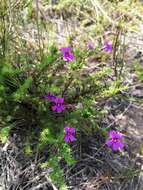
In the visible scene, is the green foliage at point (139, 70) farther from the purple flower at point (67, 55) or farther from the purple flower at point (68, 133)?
the purple flower at point (68, 133)

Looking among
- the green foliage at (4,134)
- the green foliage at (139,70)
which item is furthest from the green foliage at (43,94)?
the green foliage at (139,70)

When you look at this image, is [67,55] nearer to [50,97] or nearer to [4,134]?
[50,97]

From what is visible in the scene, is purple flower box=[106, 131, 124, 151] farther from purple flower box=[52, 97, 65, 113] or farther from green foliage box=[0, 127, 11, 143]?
green foliage box=[0, 127, 11, 143]

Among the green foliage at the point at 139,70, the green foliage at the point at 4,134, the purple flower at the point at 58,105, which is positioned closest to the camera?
the green foliage at the point at 4,134

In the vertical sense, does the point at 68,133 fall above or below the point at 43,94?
below

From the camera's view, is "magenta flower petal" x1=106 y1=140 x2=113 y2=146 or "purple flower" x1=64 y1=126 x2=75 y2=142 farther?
"magenta flower petal" x1=106 y1=140 x2=113 y2=146

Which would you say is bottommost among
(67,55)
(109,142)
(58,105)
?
(109,142)

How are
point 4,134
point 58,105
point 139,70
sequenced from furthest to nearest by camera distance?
point 139,70, point 58,105, point 4,134

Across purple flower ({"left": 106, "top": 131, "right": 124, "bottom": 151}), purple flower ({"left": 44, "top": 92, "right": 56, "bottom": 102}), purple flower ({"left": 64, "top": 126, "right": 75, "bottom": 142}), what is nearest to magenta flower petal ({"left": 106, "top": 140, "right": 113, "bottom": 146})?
purple flower ({"left": 106, "top": 131, "right": 124, "bottom": 151})

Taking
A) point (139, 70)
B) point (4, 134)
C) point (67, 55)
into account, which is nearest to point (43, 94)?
point (67, 55)

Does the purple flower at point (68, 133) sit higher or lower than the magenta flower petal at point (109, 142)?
higher

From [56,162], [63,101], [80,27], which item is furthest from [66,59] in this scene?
[80,27]

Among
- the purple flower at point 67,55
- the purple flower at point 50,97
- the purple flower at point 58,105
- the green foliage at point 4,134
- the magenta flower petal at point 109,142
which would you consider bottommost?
the magenta flower petal at point 109,142
